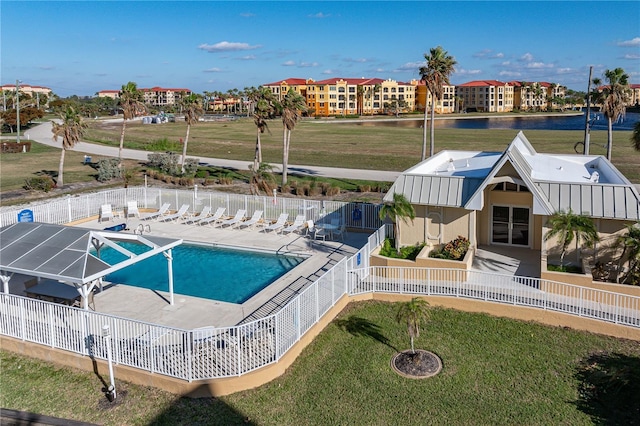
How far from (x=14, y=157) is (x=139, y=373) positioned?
50626mm

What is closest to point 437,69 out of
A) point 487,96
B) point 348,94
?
point 348,94

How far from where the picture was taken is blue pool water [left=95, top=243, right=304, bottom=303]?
18750 millimetres

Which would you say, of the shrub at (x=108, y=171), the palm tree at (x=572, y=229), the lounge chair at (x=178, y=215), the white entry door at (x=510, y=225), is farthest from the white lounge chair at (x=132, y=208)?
the palm tree at (x=572, y=229)

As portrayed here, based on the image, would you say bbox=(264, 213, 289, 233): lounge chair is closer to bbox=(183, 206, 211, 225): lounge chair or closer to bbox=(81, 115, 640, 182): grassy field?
bbox=(183, 206, 211, 225): lounge chair

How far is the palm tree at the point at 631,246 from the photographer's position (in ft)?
52.3

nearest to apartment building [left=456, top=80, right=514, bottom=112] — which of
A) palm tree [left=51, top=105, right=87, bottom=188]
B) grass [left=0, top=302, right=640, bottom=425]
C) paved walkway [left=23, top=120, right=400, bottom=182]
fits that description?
paved walkway [left=23, top=120, right=400, bottom=182]

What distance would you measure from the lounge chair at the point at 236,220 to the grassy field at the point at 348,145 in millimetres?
22695

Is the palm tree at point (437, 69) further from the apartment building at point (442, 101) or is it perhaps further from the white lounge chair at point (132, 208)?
the apartment building at point (442, 101)

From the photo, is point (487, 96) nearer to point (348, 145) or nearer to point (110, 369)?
point (348, 145)

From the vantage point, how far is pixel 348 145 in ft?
224

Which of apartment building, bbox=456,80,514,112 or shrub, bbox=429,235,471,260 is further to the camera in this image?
apartment building, bbox=456,80,514,112

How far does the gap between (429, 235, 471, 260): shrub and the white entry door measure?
82.1 inches

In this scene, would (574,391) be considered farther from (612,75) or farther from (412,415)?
(612,75)

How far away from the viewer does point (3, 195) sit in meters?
34.5
